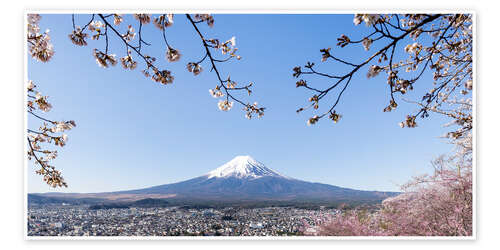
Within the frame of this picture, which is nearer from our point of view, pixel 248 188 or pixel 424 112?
pixel 424 112

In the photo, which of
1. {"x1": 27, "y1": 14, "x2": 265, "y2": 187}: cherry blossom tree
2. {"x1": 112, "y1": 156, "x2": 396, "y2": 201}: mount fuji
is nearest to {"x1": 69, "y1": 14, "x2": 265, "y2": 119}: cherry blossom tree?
Result: {"x1": 27, "y1": 14, "x2": 265, "y2": 187}: cherry blossom tree

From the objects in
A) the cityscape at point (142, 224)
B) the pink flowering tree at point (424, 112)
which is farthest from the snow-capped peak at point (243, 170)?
the pink flowering tree at point (424, 112)

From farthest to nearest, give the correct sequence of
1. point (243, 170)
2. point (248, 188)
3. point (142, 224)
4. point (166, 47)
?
point (248, 188) → point (243, 170) → point (142, 224) → point (166, 47)

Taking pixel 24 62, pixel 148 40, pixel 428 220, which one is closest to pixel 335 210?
pixel 428 220

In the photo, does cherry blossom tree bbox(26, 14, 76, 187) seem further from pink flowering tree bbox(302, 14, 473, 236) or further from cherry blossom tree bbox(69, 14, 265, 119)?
pink flowering tree bbox(302, 14, 473, 236)

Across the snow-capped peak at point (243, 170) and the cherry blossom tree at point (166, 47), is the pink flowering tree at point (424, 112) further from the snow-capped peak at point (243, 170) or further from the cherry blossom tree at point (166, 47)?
the snow-capped peak at point (243, 170)

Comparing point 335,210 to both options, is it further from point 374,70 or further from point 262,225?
point 374,70

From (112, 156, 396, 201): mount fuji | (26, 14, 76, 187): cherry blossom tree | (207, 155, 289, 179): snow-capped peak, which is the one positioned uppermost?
(26, 14, 76, 187): cherry blossom tree

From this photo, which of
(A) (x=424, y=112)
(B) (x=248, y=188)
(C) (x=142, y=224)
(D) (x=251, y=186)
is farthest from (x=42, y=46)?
(B) (x=248, y=188)

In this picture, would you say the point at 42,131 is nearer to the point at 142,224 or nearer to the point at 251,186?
the point at 142,224
